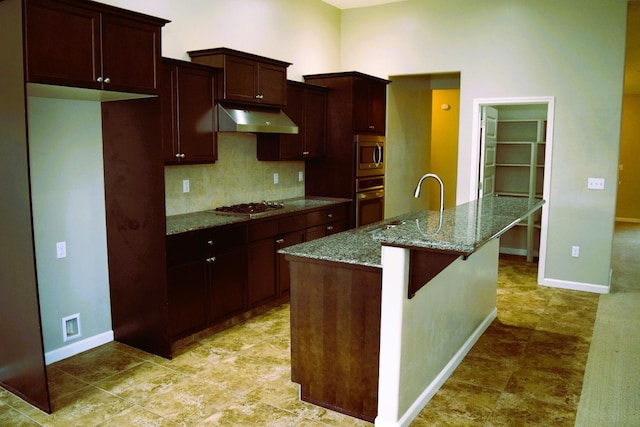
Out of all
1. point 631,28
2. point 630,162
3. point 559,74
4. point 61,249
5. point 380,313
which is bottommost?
point 380,313

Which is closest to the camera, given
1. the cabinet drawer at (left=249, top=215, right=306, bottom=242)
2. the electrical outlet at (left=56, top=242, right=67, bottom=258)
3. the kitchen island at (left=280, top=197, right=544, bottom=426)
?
the kitchen island at (left=280, top=197, right=544, bottom=426)

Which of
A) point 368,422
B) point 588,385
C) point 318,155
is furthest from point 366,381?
point 318,155

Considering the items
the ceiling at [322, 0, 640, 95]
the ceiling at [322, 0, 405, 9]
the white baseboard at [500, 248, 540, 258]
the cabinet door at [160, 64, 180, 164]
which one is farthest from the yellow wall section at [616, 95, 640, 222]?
the cabinet door at [160, 64, 180, 164]

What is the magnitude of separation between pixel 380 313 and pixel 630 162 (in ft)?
31.9

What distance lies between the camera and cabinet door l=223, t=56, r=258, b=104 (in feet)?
13.9

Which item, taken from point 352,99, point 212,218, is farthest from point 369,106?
point 212,218

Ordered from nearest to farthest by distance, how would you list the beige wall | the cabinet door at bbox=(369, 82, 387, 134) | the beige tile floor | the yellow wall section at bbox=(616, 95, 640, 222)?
the beige tile floor → the beige wall → the cabinet door at bbox=(369, 82, 387, 134) → the yellow wall section at bbox=(616, 95, 640, 222)

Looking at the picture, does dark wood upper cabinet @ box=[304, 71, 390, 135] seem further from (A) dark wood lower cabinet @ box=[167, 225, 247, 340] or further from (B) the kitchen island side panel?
(B) the kitchen island side panel

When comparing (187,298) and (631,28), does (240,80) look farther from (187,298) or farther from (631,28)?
(631,28)

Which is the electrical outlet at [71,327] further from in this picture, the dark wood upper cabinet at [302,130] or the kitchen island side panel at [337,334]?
the dark wood upper cabinet at [302,130]

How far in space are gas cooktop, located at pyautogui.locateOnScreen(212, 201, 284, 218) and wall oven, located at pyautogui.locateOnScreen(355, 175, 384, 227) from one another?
3.49 feet

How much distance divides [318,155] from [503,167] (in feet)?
9.75

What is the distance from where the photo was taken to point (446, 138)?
902 centimetres

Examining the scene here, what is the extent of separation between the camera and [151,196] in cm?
346
